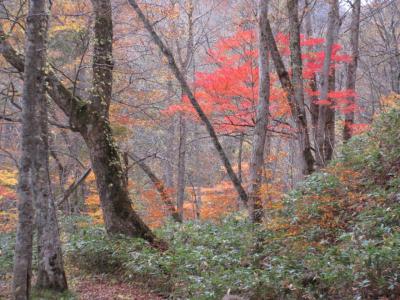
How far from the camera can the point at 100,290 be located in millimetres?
7688

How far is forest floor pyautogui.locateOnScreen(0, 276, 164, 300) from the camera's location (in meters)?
6.91

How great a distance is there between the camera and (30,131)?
5266 mm

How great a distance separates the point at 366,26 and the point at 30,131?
23.2 m

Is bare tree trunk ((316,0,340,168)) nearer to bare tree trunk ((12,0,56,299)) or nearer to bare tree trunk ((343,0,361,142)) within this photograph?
bare tree trunk ((343,0,361,142))

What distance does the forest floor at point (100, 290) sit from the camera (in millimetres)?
6910

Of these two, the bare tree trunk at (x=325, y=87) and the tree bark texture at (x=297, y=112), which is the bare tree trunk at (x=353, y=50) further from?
the tree bark texture at (x=297, y=112)

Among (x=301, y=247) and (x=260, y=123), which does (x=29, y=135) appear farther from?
(x=260, y=123)

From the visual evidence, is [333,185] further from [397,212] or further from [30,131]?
[30,131]

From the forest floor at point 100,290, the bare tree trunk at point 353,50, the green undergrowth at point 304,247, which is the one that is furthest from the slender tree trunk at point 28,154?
the bare tree trunk at point 353,50

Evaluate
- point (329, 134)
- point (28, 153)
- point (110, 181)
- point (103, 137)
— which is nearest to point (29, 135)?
point (28, 153)

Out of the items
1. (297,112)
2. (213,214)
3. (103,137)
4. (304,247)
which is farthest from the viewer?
(213,214)

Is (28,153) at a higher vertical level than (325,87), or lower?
lower

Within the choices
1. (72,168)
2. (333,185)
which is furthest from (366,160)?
(72,168)

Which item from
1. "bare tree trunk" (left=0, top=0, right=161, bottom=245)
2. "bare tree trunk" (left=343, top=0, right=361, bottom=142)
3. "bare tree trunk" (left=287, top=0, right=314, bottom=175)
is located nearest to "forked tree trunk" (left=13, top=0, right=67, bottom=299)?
"bare tree trunk" (left=0, top=0, right=161, bottom=245)
